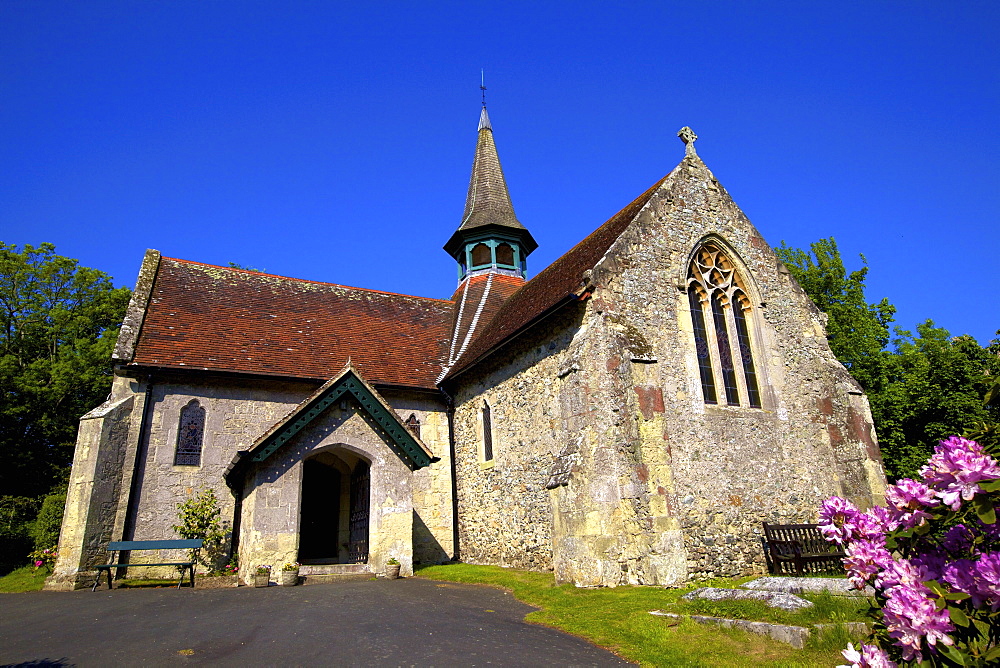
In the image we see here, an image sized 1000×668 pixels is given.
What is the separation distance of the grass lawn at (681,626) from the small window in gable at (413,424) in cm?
949

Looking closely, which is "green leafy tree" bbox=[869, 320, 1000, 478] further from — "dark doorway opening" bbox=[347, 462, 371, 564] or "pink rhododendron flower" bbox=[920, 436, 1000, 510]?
"pink rhododendron flower" bbox=[920, 436, 1000, 510]

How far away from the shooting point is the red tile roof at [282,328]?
741 inches

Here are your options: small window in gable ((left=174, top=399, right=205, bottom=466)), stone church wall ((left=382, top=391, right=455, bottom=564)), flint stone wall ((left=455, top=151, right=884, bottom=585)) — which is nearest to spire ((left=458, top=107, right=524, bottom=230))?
stone church wall ((left=382, top=391, right=455, bottom=564))

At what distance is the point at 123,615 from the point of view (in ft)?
34.3

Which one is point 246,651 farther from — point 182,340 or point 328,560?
point 182,340

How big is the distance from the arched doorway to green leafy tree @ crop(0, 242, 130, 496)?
17020 millimetres

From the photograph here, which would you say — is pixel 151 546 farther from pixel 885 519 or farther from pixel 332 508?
pixel 885 519

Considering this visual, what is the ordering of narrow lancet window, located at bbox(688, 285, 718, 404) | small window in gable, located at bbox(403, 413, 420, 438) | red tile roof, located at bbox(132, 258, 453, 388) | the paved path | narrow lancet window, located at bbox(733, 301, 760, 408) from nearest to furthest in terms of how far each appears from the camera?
the paved path → narrow lancet window, located at bbox(688, 285, 718, 404) → narrow lancet window, located at bbox(733, 301, 760, 408) → red tile roof, located at bbox(132, 258, 453, 388) → small window in gable, located at bbox(403, 413, 420, 438)

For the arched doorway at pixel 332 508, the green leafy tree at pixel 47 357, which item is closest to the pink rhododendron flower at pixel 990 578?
the arched doorway at pixel 332 508

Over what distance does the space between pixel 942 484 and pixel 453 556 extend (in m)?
18.3

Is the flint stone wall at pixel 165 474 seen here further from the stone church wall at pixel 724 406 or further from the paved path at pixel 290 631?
the stone church wall at pixel 724 406

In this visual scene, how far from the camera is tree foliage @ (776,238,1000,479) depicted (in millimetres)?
21812

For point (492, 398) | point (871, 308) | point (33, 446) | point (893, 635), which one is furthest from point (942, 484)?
point (33, 446)

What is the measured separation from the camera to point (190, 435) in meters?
17.8
